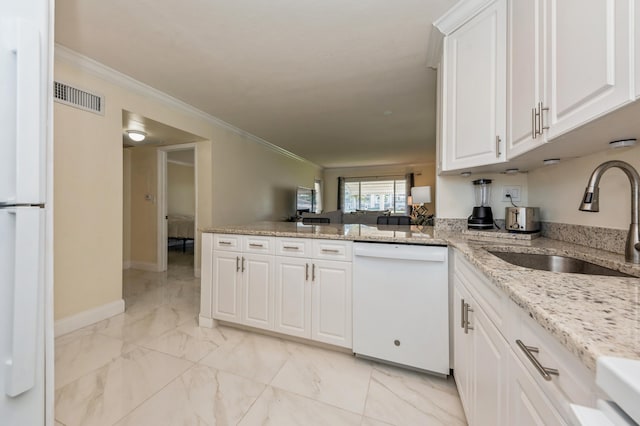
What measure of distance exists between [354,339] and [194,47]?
8.76ft

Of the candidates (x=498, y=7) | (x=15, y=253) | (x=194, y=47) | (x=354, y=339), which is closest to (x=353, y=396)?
(x=354, y=339)

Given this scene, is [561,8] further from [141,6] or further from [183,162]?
[183,162]

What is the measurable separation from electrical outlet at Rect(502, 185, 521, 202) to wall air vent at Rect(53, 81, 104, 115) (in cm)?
369

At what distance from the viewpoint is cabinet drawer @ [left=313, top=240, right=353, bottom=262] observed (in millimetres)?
1812

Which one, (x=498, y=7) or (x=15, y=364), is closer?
(x=15, y=364)

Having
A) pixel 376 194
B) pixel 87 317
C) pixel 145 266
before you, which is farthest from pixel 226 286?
pixel 376 194

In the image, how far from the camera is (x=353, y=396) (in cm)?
149

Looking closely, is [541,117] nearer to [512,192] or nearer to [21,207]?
[512,192]

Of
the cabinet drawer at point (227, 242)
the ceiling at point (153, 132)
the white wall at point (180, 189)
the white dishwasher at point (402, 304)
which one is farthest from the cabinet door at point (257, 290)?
the white wall at point (180, 189)

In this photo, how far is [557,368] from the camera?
Result: 20.5 inches

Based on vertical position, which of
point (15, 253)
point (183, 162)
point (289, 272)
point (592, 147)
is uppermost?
point (183, 162)

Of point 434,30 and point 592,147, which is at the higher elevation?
point 434,30

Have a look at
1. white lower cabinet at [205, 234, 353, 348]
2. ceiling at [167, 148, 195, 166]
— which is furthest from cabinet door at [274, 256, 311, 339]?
ceiling at [167, 148, 195, 166]

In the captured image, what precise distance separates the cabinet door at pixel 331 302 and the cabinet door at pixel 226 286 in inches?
26.7
